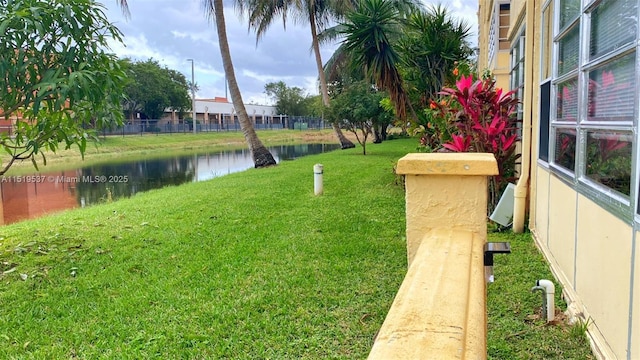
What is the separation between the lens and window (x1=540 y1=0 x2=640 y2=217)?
2.28 m

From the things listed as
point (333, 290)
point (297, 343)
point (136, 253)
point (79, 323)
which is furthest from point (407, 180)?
point (136, 253)

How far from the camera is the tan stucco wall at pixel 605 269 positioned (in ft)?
7.39

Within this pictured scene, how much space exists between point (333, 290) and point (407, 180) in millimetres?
2112

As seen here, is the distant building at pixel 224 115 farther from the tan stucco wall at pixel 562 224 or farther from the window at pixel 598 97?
the window at pixel 598 97

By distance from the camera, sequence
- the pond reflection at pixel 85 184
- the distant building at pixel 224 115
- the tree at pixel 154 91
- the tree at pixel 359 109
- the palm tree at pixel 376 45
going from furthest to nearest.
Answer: the distant building at pixel 224 115 → the tree at pixel 154 91 → the tree at pixel 359 109 → the pond reflection at pixel 85 184 → the palm tree at pixel 376 45

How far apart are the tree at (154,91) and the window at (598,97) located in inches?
1795

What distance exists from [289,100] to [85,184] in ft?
192

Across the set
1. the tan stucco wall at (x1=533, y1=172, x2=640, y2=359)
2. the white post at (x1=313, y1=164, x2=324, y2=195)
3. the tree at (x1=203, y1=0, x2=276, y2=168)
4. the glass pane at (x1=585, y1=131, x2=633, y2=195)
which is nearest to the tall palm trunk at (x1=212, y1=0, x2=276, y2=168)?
the tree at (x1=203, y1=0, x2=276, y2=168)

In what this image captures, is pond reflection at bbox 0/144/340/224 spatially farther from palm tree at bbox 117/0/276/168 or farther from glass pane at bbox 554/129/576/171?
glass pane at bbox 554/129/576/171

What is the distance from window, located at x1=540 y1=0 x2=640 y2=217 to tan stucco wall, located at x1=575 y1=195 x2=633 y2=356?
12 centimetres

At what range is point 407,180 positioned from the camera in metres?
2.07

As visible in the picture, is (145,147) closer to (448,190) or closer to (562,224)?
(562,224)

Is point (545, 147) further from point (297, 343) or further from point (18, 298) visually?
point (18, 298)

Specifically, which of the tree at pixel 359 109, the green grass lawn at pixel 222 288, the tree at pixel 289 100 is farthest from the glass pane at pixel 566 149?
the tree at pixel 289 100
